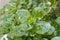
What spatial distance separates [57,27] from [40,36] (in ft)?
0.25

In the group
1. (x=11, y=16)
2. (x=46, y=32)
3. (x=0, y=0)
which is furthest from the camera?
(x=0, y=0)

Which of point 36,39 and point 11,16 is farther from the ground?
point 11,16

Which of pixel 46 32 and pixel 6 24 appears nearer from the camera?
pixel 46 32

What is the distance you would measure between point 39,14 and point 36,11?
0.05 ft

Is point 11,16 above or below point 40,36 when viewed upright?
above

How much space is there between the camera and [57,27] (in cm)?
74

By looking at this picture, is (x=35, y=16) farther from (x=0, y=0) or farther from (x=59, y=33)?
(x=0, y=0)

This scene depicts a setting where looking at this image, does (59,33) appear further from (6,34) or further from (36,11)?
(6,34)

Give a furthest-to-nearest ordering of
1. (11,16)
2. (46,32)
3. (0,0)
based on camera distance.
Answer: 1. (0,0)
2. (11,16)
3. (46,32)

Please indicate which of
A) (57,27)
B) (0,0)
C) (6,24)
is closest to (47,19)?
(57,27)

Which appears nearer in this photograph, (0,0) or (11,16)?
(11,16)

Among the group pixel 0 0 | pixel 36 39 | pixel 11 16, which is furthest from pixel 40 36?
pixel 0 0

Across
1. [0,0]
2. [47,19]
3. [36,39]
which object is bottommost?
[36,39]

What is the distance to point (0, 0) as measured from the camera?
68.9 inches
